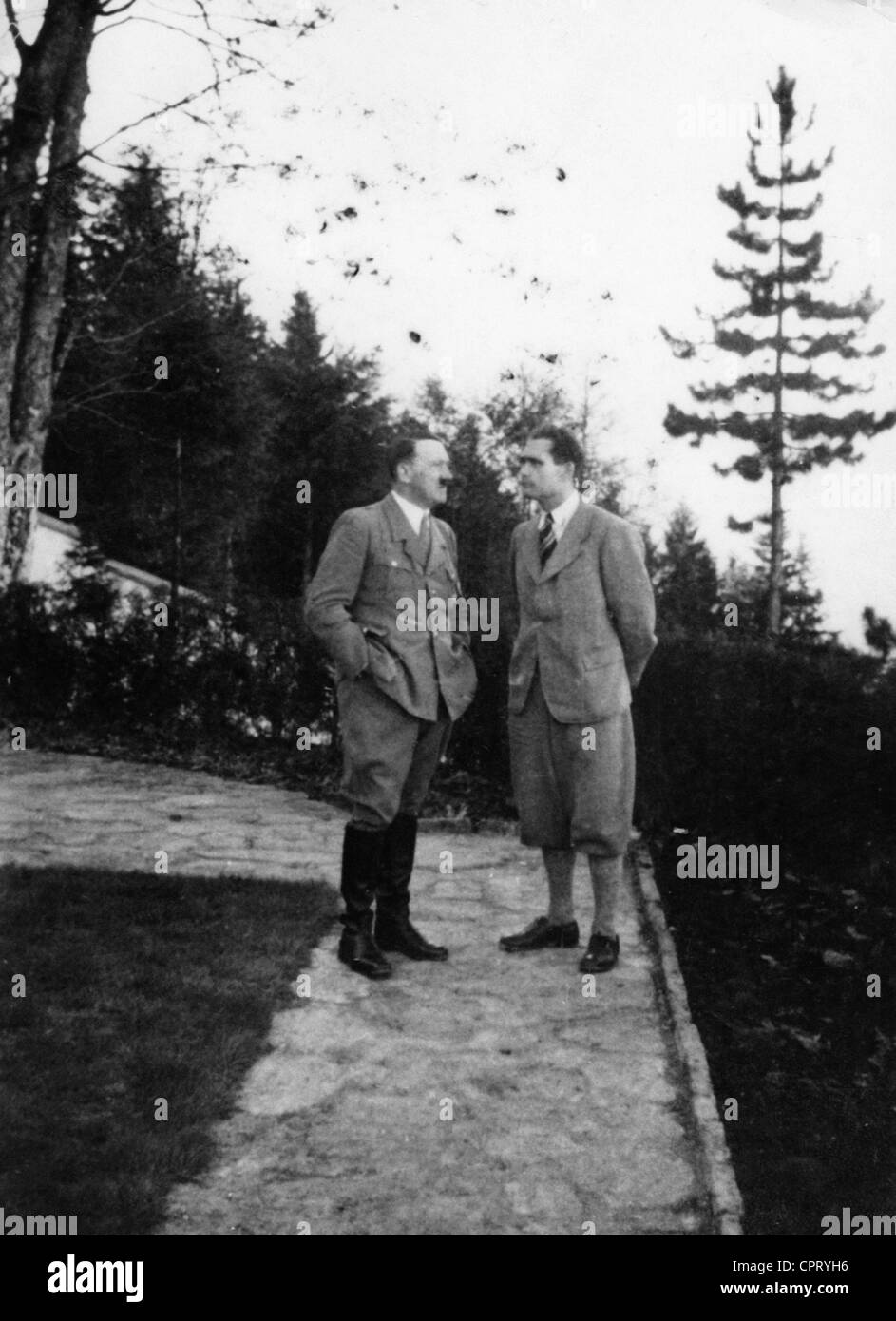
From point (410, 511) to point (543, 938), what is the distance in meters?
2.06

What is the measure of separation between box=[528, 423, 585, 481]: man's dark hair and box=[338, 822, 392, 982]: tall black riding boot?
1.75 meters

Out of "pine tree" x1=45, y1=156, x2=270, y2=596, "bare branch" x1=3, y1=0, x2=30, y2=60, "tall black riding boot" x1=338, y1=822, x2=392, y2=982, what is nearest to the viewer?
"tall black riding boot" x1=338, y1=822, x2=392, y2=982

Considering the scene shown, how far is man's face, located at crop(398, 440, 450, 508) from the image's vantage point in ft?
16.9

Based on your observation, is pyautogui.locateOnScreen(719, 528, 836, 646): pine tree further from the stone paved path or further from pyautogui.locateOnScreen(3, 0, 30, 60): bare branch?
the stone paved path

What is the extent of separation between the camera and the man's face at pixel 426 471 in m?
5.15

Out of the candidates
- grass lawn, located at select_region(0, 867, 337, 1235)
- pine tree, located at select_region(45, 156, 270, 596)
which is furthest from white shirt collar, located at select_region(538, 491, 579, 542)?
pine tree, located at select_region(45, 156, 270, 596)

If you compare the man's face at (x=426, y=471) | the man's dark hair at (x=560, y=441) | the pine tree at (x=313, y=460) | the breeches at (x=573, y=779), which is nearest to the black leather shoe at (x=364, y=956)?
the breeches at (x=573, y=779)

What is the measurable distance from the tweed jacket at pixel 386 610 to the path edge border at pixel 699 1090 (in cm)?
147

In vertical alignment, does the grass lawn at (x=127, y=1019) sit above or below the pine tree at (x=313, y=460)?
below

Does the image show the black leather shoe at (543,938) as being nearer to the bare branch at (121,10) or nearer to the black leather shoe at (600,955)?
the black leather shoe at (600,955)

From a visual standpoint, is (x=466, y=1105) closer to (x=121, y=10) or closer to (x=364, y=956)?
(x=364, y=956)

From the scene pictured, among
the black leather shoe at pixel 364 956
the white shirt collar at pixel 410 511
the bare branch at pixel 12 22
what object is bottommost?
the black leather shoe at pixel 364 956
